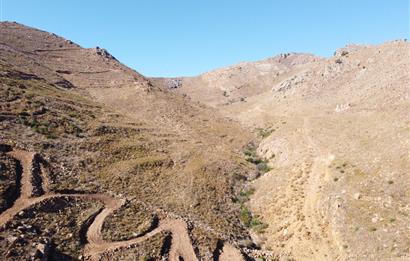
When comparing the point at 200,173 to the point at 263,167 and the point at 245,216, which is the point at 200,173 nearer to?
the point at 245,216

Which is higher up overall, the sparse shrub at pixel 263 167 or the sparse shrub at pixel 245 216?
the sparse shrub at pixel 263 167

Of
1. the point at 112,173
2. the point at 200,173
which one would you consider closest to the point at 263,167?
the point at 200,173

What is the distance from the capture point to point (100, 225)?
2881 centimetres

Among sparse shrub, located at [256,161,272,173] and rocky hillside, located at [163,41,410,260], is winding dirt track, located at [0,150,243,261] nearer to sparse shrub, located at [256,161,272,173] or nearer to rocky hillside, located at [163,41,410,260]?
rocky hillside, located at [163,41,410,260]

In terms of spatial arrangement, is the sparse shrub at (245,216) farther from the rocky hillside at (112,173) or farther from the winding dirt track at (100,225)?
the winding dirt track at (100,225)

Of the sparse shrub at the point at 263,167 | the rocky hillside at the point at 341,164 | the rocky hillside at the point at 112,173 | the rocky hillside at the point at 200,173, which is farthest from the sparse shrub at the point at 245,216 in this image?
the sparse shrub at the point at 263,167

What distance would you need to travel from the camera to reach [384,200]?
29922 mm

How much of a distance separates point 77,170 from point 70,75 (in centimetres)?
4562

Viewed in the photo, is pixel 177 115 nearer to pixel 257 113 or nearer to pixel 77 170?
pixel 257 113

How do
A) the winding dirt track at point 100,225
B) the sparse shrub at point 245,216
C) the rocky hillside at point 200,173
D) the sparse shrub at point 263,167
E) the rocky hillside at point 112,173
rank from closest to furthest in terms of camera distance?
the winding dirt track at point 100,225 < the rocky hillside at point 112,173 < the rocky hillside at point 200,173 < the sparse shrub at point 245,216 < the sparse shrub at point 263,167

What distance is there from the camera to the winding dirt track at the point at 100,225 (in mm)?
26453

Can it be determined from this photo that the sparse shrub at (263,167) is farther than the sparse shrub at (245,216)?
Yes

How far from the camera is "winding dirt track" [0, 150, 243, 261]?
26.5m

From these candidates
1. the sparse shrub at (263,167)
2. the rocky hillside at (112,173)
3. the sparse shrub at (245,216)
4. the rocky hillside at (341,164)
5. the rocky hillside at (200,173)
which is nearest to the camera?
the rocky hillside at (112,173)
